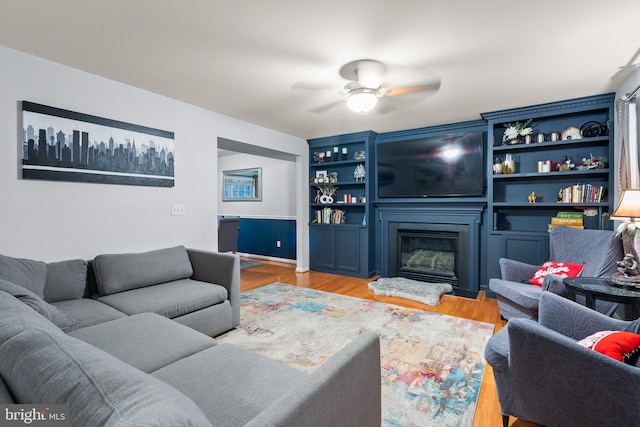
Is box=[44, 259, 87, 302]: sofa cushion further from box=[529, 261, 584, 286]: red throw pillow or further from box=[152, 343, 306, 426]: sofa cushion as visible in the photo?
box=[529, 261, 584, 286]: red throw pillow

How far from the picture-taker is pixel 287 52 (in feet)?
7.54

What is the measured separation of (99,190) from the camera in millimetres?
2740


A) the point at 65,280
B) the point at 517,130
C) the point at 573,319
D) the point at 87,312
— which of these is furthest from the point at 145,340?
the point at 517,130

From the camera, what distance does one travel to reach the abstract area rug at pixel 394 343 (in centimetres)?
179

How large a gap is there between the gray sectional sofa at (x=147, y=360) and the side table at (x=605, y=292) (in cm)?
184

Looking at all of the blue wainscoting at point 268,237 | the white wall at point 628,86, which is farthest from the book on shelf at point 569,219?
the blue wainscoting at point 268,237

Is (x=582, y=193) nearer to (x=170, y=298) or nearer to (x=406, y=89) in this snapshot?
(x=406, y=89)

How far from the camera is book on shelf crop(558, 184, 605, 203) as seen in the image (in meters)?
3.29

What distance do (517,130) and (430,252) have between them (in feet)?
6.51

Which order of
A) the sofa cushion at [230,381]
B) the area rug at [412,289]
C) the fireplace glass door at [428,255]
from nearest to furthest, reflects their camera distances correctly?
1. the sofa cushion at [230,381]
2. the area rug at [412,289]
3. the fireplace glass door at [428,255]

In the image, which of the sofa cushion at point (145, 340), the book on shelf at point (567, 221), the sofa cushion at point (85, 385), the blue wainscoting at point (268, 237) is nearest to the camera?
the sofa cushion at point (85, 385)

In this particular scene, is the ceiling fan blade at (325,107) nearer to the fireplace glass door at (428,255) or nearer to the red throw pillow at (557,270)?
the fireplace glass door at (428,255)

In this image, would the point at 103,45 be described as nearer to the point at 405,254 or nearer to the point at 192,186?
the point at 192,186

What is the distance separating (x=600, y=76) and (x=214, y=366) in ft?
12.4
